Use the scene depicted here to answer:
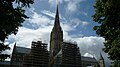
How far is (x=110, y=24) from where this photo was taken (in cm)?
1452

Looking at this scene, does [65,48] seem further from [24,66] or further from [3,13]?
[3,13]

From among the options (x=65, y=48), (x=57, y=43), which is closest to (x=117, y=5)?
(x=65, y=48)

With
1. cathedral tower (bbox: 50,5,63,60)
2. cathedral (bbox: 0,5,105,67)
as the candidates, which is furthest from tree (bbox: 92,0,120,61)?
cathedral tower (bbox: 50,5,63,60)

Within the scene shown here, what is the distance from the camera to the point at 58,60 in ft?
249

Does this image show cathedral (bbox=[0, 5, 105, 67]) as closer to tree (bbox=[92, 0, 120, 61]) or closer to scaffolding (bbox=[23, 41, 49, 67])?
scaffolding (bbox=[23, 41, 49, 67])

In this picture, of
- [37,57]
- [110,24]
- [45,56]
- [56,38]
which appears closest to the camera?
[110,24]

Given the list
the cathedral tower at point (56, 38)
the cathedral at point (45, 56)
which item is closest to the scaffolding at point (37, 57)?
the cathedral at point (45, 56)

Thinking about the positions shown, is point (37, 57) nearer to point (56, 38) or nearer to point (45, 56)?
point (45, 56)

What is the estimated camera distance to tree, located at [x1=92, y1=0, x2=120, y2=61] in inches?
524

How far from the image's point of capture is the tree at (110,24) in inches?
524

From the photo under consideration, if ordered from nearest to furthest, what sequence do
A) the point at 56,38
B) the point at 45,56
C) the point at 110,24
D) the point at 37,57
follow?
the point at 110,24 → the point at 37,57 → the point at 45,56 → the point at 56,38

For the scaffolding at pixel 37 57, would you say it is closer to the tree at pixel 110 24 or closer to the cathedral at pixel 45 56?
the cathedral at pixel 45 56

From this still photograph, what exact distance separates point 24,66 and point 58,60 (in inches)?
763

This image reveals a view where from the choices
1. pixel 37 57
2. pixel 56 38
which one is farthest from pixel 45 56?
pixel 56 38
